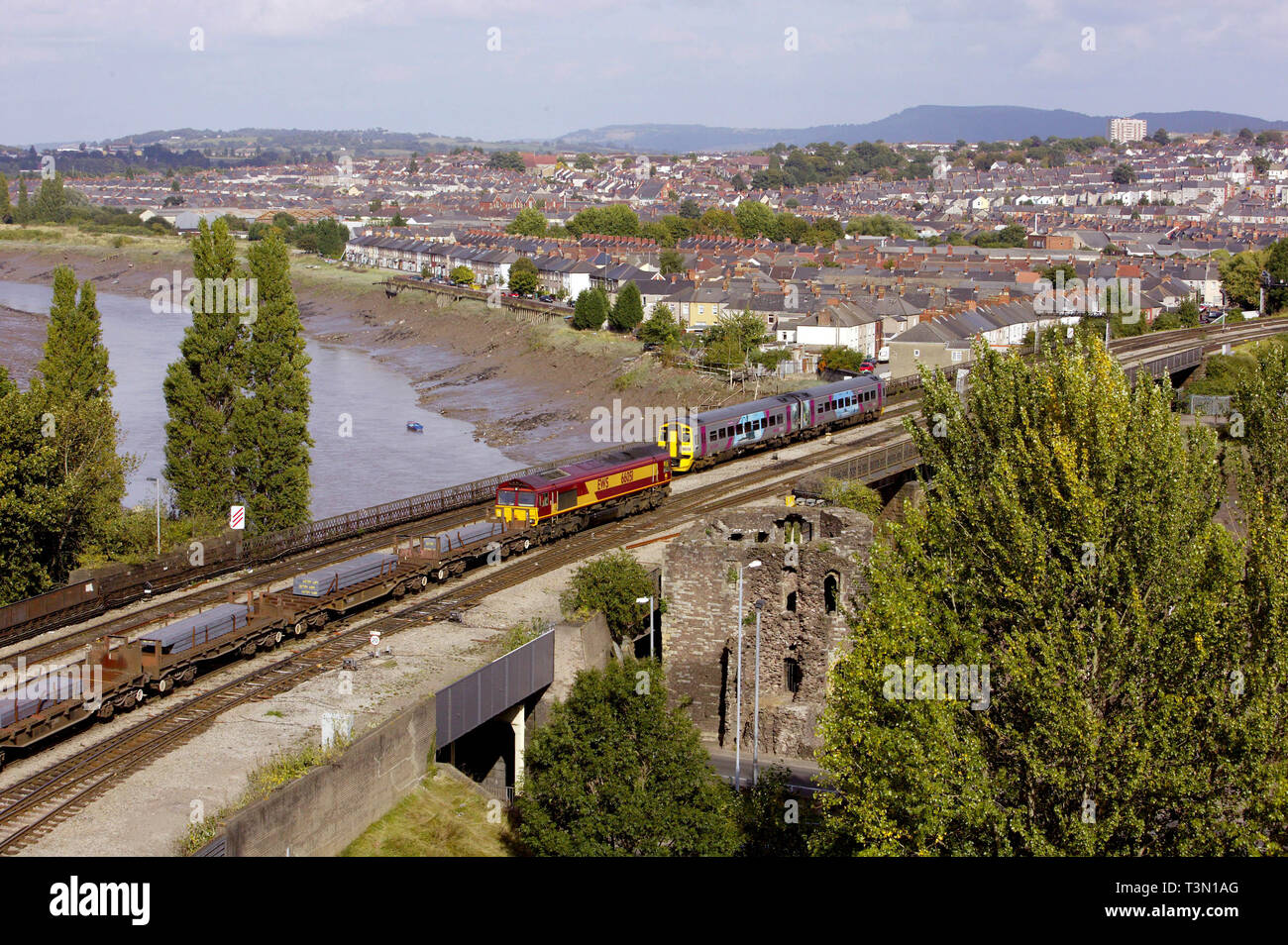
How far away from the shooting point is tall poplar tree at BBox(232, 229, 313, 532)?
133 feet

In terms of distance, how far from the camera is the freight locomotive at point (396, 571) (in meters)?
23.8

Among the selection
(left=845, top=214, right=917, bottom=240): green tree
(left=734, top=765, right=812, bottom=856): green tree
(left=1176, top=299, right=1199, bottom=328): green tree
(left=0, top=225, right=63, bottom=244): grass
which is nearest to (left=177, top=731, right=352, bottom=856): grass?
(left=734, top=765, right=812, bottom=856): green tree

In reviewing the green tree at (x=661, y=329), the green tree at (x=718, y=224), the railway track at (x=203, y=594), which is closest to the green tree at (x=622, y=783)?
the railway track at (x=203, y=594)

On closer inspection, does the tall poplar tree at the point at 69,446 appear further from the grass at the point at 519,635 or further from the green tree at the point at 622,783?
the green tree at the point at 622,783

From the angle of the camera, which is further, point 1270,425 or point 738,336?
point 738,336

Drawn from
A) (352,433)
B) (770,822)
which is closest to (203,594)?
(770,822)

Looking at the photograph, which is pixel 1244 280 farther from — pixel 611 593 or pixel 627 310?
pixel 611 593

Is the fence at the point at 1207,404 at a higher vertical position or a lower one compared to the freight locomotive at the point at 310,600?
higher

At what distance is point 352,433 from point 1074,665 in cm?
6264

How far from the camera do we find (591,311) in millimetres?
98500

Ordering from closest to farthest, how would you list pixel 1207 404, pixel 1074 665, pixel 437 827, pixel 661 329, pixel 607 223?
pixel 1074 665, pixel 437 827, pixel 1207 404, pixel 661 329, pixel 607 223

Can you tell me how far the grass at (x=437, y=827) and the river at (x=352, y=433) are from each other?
24256 millimetres
